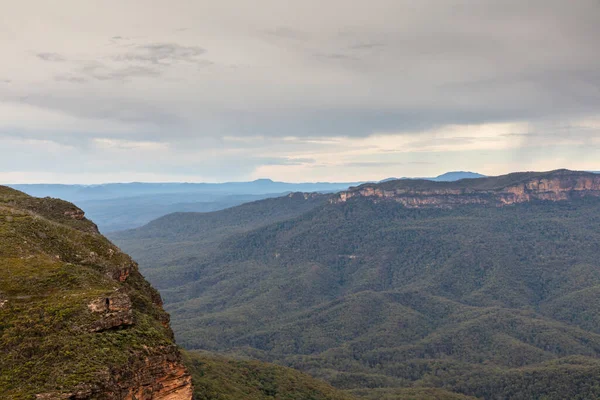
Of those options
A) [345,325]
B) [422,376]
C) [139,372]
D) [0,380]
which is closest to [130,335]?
[139,372]

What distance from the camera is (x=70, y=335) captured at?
88.0 ft

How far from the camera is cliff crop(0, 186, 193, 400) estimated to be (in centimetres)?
2430

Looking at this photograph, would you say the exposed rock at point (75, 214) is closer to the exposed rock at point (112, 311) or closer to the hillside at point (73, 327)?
the hillside at point (73, 327)

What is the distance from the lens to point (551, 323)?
602 ft

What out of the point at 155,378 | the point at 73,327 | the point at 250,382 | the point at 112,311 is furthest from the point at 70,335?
the point at 250,382

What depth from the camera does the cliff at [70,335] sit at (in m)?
24.3

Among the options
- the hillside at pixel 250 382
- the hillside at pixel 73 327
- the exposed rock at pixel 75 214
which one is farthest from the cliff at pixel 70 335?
the hillside at pixel 250 382

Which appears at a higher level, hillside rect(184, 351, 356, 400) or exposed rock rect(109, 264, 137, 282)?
exposed rock rect(109, 264, 137, 282)

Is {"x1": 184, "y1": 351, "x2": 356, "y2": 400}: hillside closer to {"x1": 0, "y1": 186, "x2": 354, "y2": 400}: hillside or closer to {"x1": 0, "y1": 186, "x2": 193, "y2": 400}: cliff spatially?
{"x1": 0, "y1": 186, "x2": 354, "y2": 400}: hillside

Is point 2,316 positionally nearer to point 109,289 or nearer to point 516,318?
point 109,289

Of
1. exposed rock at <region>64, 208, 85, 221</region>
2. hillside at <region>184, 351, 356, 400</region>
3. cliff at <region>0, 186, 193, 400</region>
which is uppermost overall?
exposed rock at <region>64, 208, 85, 221</region>

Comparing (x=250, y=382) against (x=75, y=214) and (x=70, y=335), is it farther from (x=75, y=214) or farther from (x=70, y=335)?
(x=70, y=335)

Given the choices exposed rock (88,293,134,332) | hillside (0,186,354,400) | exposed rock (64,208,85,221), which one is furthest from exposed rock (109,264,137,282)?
exposed rock (64,208,85,221)

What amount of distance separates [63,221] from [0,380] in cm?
2985
